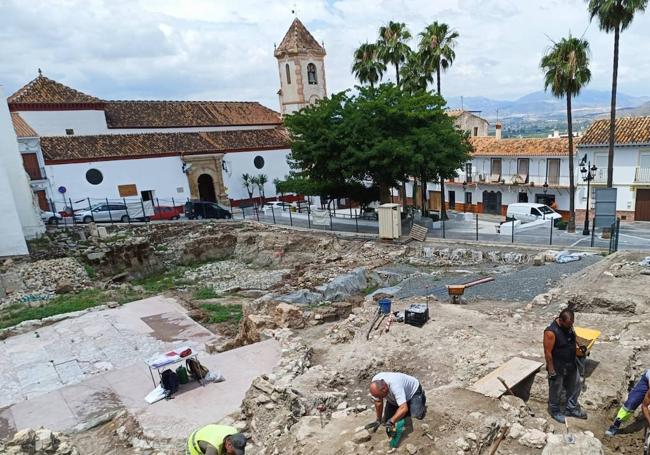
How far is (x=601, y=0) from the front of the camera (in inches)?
749

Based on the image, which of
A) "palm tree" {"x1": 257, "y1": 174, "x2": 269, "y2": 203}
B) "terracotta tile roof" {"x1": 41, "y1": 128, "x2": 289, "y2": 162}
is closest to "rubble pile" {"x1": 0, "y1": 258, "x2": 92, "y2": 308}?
→ "terracotta tile roof" {"x1": 41, "y1": 128, "x2": 289, "y2": 162}

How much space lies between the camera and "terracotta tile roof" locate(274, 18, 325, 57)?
40.2m

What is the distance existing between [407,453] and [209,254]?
73.1 feet

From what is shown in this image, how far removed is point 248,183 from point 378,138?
2000 centimetres

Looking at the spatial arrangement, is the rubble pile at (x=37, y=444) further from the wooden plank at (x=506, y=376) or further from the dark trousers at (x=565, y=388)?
the dark trousers at (x=565, y=388)

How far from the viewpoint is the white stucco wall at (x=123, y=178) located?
30297 mm

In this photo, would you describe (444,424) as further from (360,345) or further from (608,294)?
(608,294)

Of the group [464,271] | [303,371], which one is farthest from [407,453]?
[464,271]

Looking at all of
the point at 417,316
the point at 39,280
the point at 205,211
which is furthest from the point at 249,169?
the point at 417,316

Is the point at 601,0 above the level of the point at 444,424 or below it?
above

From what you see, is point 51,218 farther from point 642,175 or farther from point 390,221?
point 642,175

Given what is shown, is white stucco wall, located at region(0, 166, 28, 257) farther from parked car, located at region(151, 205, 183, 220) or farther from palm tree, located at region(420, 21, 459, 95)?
palm tree, located at region(420, 21, 459, 95)

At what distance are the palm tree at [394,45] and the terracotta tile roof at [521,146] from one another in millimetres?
10873

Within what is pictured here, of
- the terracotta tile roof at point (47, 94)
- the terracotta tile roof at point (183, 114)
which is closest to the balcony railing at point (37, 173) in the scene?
the terracotta tile roof at point (47, 94)
